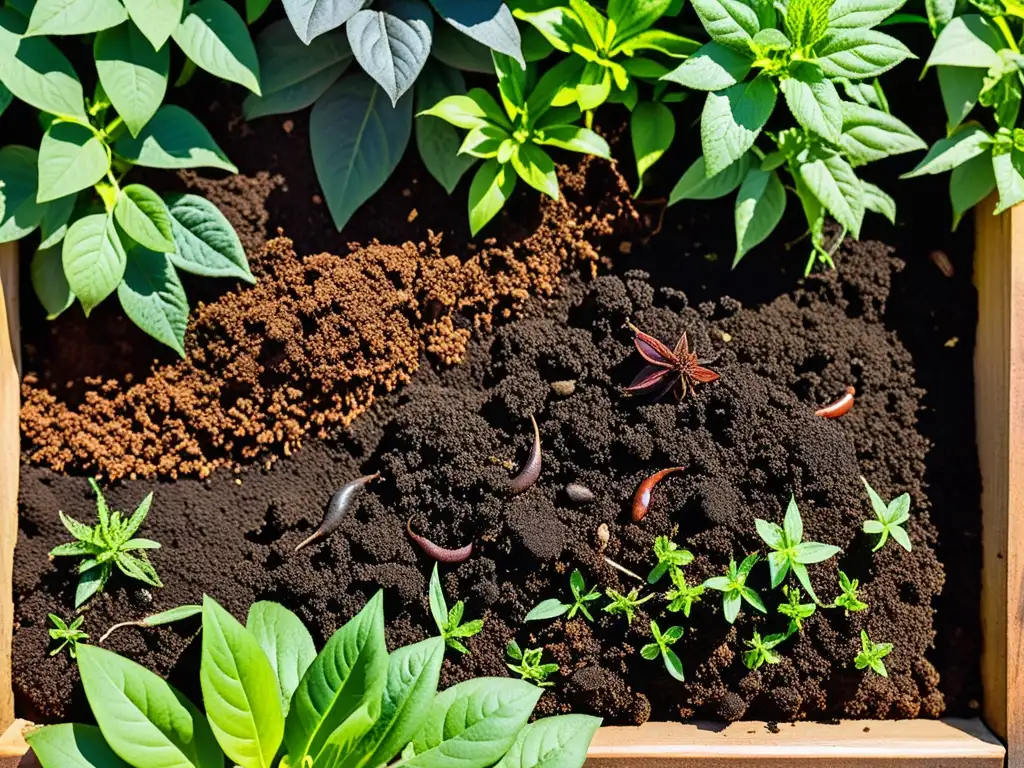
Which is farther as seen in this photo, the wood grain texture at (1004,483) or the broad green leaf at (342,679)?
the wood grain texture at (1004,483)

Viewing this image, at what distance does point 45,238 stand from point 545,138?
90 cm

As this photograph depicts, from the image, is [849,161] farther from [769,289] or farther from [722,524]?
[722,524]

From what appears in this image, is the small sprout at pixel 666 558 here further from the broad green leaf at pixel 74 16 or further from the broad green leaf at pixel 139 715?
the broad green leaf at pixel 74 16

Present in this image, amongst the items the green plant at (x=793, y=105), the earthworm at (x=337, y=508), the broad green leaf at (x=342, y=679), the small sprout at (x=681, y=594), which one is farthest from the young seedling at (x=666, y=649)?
the green plant at (x=793, y=105)

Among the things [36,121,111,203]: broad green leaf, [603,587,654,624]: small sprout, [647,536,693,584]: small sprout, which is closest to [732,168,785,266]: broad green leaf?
[647,536,693,584]: small sprout

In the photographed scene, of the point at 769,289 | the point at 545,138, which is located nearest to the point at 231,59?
the point at 545,138

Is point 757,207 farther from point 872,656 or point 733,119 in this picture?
point 872,656

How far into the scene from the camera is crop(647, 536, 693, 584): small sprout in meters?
1.55

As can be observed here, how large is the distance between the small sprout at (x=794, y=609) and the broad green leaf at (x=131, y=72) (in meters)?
1.40

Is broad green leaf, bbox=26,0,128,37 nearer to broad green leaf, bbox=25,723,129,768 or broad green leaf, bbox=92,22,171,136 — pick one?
broad green leaf, bbox=92,22,171,136

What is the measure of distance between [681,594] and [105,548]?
1.01m

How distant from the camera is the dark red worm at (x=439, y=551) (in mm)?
1568

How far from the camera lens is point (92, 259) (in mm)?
1496

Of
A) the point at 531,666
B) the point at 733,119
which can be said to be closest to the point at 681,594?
the point at 531,666
